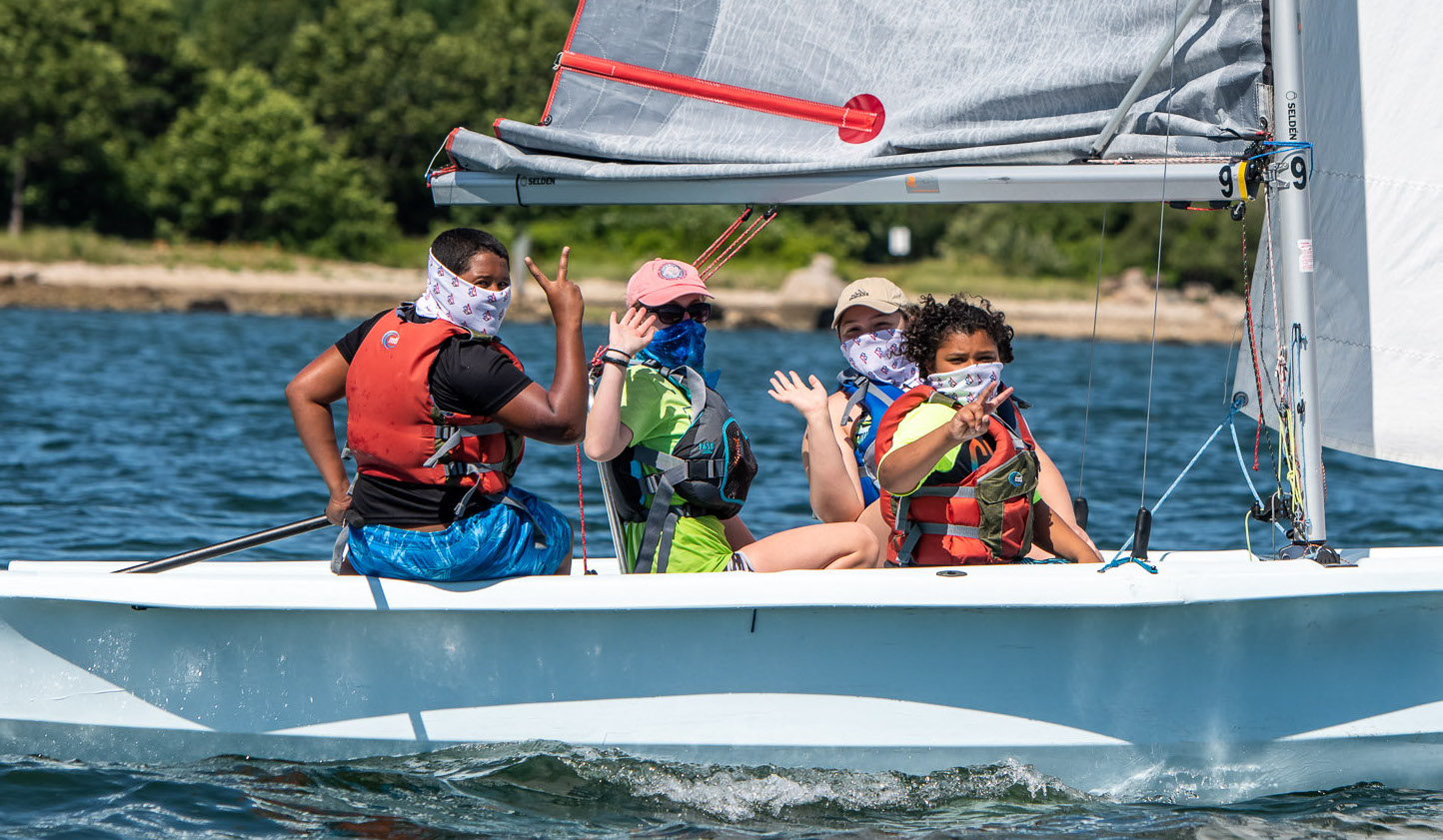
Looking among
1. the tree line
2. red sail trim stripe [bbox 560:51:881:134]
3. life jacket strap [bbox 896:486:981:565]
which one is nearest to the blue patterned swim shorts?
life jacket strap [bbox 896:486:981:565]

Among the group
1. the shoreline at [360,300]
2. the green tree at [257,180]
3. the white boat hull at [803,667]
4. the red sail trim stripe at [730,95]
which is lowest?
the white boat hull at [803,667]

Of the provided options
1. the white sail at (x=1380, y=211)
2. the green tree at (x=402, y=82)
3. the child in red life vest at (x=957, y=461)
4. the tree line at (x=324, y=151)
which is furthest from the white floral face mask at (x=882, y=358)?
the green tree at (x=402, y=82)

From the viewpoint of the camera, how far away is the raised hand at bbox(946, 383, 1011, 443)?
368 centimetres

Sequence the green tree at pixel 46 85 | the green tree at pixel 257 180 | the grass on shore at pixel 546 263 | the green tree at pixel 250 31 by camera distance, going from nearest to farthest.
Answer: the grass on shore at pixel 546 263, the green tree at pixel 46 85, the green tree at pixel 257 180, the green tree at pixel 250 31

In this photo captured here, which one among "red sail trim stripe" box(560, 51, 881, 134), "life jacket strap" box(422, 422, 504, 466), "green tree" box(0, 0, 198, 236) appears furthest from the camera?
"green tree" box(0, 0, 198, 236)

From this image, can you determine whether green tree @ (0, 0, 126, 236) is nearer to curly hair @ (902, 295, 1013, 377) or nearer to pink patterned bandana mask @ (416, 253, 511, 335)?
pink patterned bandana mask @ (416, 253, 511, 335)

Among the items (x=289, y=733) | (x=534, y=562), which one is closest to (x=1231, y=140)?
(x=534, y=562)

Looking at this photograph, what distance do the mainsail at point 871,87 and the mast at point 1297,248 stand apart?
0.41ft

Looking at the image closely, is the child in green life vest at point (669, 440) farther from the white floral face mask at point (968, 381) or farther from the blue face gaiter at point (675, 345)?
the white floral face mask at point (968, 381)

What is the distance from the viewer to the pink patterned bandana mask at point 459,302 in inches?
154

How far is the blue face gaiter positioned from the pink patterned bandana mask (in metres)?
0.41

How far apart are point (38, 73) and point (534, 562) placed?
131 feet

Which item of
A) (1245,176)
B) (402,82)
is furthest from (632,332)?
(402,82)

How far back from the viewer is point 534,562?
13.5 feet
